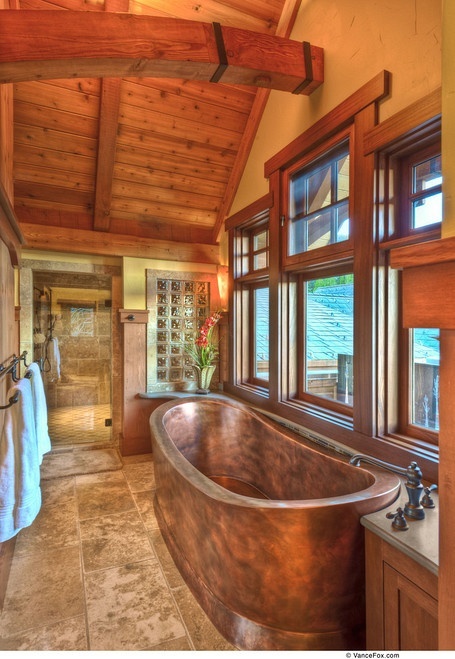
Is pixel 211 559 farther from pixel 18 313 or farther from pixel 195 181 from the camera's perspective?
pixel 195 181

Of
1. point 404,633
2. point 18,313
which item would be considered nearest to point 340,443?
point 404,633

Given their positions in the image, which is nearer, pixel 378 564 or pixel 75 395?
pixel 378 564

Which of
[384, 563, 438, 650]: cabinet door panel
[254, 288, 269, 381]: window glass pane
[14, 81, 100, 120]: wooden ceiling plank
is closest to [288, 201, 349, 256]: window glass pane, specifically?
[254, 288, 269, 381]: window glass pane

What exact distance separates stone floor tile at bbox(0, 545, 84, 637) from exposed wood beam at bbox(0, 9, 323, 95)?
2.64m

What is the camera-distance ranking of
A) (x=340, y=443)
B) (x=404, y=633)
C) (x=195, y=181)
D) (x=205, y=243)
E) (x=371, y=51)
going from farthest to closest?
(x=205, y=243) < (x=195, y=181) < (x=340, y=443) < (x=371, y=51) < (x=404, y=633)

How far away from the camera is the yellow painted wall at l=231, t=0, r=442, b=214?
1.58 metres

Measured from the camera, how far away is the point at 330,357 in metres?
2.44

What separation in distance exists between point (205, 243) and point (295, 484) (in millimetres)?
2715

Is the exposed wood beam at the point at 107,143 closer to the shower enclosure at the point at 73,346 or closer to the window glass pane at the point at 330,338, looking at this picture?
the shower enclosure at the point at 73,346

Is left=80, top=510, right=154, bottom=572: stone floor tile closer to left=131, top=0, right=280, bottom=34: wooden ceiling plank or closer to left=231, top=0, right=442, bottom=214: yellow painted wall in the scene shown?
left=231, top=0, right=442, bottom=214: yellow painted wall

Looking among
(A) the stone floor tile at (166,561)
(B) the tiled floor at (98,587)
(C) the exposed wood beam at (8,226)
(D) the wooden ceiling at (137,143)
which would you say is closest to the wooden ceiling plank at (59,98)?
(D) the wooden ceiling at (137,143)

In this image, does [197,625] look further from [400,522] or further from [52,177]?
[52,177]

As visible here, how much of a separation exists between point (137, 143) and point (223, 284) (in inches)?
61.0

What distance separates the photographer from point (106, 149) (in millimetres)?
2848
